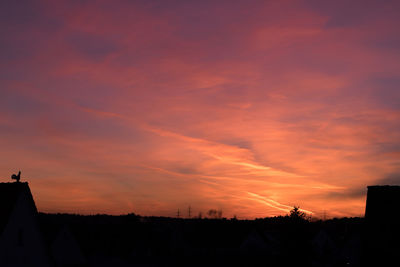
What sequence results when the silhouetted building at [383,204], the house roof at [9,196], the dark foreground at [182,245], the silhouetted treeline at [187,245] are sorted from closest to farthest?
the house roof at [9,196] < the silhouetted building at [383,204] < the dark foreground at [182,245] < the silhouetted treeline at [187,245]

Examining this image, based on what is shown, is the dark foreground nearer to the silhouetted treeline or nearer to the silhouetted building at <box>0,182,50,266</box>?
the silhouetted treeline

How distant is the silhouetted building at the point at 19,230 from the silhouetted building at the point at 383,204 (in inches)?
1012

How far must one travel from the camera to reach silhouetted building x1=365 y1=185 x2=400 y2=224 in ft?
121

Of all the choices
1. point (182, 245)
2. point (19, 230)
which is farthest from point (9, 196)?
point (182, 245)

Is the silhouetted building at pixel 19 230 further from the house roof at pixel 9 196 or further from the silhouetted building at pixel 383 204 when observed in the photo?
the silhouetted building at pixel 383 204

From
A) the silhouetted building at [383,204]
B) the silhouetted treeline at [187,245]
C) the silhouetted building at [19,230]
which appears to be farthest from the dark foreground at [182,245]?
the silhouetted building at [19,230]

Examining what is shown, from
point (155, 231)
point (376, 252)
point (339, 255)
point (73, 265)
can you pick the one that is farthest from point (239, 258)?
point (376, 252)

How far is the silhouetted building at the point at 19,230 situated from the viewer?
3191 centimetres

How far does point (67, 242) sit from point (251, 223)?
34.4 m

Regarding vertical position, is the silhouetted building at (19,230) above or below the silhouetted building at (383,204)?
below

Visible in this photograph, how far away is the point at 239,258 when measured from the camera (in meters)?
75.8

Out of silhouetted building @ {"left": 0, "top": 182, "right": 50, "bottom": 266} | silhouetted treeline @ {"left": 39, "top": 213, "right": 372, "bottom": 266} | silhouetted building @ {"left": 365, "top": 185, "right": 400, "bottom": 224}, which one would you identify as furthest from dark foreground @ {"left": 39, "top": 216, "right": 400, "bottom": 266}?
silhouetted building @ {"left": 0, "top": 182, "right": 50, "bottom": 266}

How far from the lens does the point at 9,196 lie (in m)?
33.5

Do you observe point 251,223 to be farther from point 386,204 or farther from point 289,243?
point 386,204
